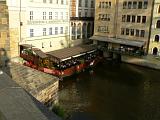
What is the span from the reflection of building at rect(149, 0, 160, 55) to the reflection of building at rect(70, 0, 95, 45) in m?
18.8

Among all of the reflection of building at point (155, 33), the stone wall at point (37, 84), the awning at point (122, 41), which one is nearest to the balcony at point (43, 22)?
the awning at point (122, 41)

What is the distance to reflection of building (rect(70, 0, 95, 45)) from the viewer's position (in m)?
56.9

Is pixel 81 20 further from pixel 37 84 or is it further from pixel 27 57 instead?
pixel 37 84

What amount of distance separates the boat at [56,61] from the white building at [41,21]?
3.68m

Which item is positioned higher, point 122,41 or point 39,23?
point 39,23

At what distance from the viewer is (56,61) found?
4012 cm

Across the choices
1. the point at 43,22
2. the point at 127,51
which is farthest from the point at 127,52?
the point at 43,22

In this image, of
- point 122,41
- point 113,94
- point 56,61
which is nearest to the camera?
point 113,94

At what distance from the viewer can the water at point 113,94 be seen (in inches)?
1091

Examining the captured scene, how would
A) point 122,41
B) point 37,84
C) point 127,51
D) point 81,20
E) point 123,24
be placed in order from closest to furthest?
point 37,84
point 127,51
point 122,41
point 123,24
point 81,20

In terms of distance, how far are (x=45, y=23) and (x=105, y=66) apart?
15.0m

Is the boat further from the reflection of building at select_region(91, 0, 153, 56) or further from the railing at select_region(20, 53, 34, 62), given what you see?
the reflection of building at select_region(91, 0, 153, 56)

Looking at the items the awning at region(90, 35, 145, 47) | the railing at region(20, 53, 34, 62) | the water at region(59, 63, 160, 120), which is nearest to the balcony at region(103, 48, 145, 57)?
the awning at region(90, 35, 145, 47)

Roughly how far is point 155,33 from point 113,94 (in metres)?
18.6
